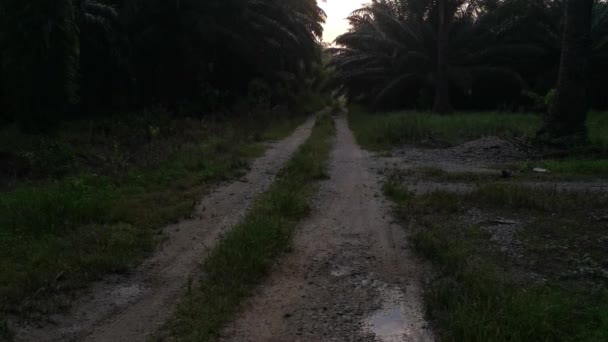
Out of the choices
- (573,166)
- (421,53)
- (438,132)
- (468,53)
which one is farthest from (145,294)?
(468,53)

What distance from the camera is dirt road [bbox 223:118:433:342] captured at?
4320 mm

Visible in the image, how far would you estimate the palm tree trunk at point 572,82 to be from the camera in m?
12.4

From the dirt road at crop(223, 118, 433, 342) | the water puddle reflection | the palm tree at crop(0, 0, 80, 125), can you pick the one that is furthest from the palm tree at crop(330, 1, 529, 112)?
the water puddle reflection

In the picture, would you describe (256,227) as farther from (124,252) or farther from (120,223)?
(120,223)

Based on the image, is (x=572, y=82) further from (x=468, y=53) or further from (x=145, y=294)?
A: (x=468, y=53)

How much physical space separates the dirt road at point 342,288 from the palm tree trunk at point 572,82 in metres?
7.14

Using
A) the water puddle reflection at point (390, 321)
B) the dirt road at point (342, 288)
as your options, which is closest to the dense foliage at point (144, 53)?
the dirt road at point (342, 288)

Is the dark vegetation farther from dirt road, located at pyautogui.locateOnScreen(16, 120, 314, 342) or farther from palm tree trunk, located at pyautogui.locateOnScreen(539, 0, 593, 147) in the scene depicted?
palm tree trunk, located at pyautogui.locateOnScreen(539, 0, 593, 147)

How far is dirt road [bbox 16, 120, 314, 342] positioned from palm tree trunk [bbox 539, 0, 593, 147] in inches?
342

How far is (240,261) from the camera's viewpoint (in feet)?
17.8

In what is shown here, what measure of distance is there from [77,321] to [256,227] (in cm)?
237

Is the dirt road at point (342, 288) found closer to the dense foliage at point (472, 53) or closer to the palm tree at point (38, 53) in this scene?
the palm tree at point (38, 53)

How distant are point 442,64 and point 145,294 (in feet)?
70.4

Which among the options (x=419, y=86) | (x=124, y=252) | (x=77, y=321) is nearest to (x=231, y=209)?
(x=124, y=252)
